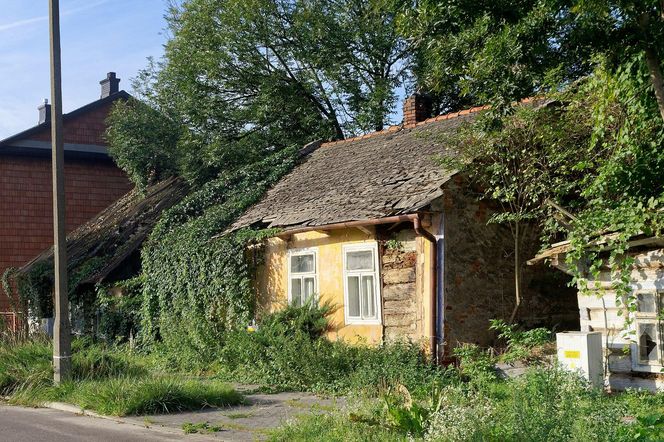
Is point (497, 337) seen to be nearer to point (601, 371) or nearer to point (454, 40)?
Answer: point (601, 371)

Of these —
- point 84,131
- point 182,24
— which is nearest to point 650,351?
point 182,24

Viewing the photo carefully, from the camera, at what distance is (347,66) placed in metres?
27.3

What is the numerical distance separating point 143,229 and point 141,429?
13724mm

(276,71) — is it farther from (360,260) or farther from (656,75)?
(656,75)

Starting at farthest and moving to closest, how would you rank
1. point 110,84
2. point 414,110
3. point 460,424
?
point 110,84 < point 414,110 < point 460,424

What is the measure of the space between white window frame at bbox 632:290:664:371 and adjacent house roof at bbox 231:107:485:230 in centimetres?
399

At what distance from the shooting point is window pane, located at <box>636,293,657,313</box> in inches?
428

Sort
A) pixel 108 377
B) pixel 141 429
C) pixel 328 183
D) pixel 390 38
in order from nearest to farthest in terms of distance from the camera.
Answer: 1. pixel 141 429
2. pixel 108 377
3. pixel 328 183
4. pixel 390 38

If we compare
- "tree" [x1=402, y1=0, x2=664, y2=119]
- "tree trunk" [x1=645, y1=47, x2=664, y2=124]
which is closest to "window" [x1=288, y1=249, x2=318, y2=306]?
"tree" [x1=402, y1=0, x2=664, y2=119]

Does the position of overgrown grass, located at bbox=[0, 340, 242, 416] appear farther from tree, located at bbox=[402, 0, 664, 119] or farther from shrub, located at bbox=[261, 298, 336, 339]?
tree, located at bbox=[402, 0, 664, 119]

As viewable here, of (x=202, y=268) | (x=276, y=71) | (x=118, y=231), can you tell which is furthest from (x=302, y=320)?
(x=276, y=71)

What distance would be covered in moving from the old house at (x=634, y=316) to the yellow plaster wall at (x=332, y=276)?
2998 mm

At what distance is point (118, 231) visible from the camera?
23.8 metres

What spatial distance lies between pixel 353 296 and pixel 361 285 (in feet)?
1.06
